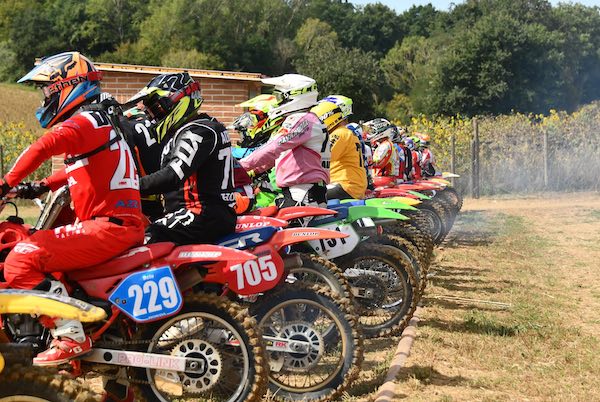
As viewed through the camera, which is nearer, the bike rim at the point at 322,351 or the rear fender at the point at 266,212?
the bike rim at the point at 322,351

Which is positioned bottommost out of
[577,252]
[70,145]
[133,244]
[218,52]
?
[577,252]

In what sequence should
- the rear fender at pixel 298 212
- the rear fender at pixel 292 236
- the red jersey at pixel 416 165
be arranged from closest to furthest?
the rear fender at pixel 292 236
the rear fender at pixel 298 212
the red jersey at pixel 416 165

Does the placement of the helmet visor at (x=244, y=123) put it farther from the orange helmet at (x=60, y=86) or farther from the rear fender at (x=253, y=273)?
the orange helmet at (x=60, y=86)

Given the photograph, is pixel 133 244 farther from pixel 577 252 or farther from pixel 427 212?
pixel 577 252

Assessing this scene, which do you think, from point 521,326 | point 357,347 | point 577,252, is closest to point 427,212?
point 577,252

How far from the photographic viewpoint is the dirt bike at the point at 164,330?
487cm

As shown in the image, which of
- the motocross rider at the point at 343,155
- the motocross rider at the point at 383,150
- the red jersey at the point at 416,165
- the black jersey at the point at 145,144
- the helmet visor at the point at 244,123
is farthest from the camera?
the red jersey at the point at 416,165

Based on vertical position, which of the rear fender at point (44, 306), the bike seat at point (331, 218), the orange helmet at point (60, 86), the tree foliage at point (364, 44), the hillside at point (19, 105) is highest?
the tree foliage at point (364, 44)

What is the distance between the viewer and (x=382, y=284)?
7.57 m

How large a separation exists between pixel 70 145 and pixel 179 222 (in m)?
1.03

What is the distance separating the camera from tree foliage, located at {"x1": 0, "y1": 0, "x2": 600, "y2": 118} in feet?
180

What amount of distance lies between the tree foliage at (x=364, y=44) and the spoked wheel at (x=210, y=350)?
1746 inches

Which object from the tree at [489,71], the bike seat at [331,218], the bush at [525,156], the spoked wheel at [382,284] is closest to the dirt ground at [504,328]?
the spoked wheel at [382,284]

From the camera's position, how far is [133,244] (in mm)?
5137
